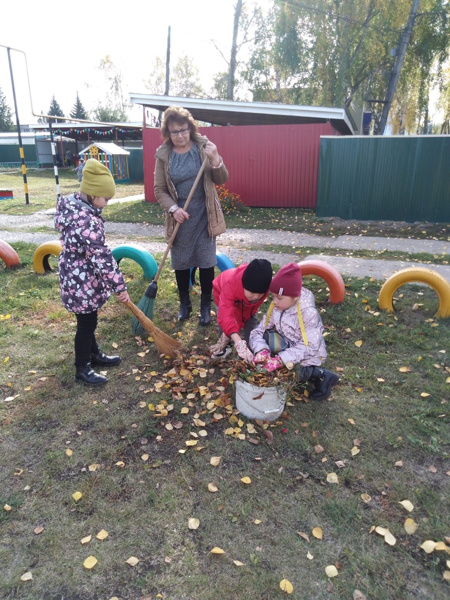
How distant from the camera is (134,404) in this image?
3293mm

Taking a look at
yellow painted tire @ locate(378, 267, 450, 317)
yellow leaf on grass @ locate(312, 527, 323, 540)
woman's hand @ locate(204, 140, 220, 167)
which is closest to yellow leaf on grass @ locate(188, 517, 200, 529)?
yellow leaf on grass @ locate(312, 527, 323, 540)

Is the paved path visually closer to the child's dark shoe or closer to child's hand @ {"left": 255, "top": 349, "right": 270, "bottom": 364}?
child's hand @ {"left": 255, "top": 349, "right": 270, "bottom": 364}

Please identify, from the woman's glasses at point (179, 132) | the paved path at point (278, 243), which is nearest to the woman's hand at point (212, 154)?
the woman's glasses at point (179, 132)

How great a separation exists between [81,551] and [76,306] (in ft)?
5.52

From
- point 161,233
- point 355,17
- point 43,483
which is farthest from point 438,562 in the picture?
point 355,17

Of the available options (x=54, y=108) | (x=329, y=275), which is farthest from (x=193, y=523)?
(x=54, y=108)

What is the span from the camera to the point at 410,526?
7.17ft

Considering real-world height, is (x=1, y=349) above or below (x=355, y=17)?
below

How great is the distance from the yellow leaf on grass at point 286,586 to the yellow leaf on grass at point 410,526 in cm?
69

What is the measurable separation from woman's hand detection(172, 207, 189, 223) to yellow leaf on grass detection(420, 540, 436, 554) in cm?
304

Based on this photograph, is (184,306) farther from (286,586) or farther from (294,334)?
(286,586)

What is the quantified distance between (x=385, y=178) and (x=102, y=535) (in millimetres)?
10654

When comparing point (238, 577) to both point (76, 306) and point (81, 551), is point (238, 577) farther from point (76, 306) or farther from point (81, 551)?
point (76, 306)

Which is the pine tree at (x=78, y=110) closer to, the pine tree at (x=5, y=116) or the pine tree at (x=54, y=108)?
the pine tree at (x=54, y=108)
